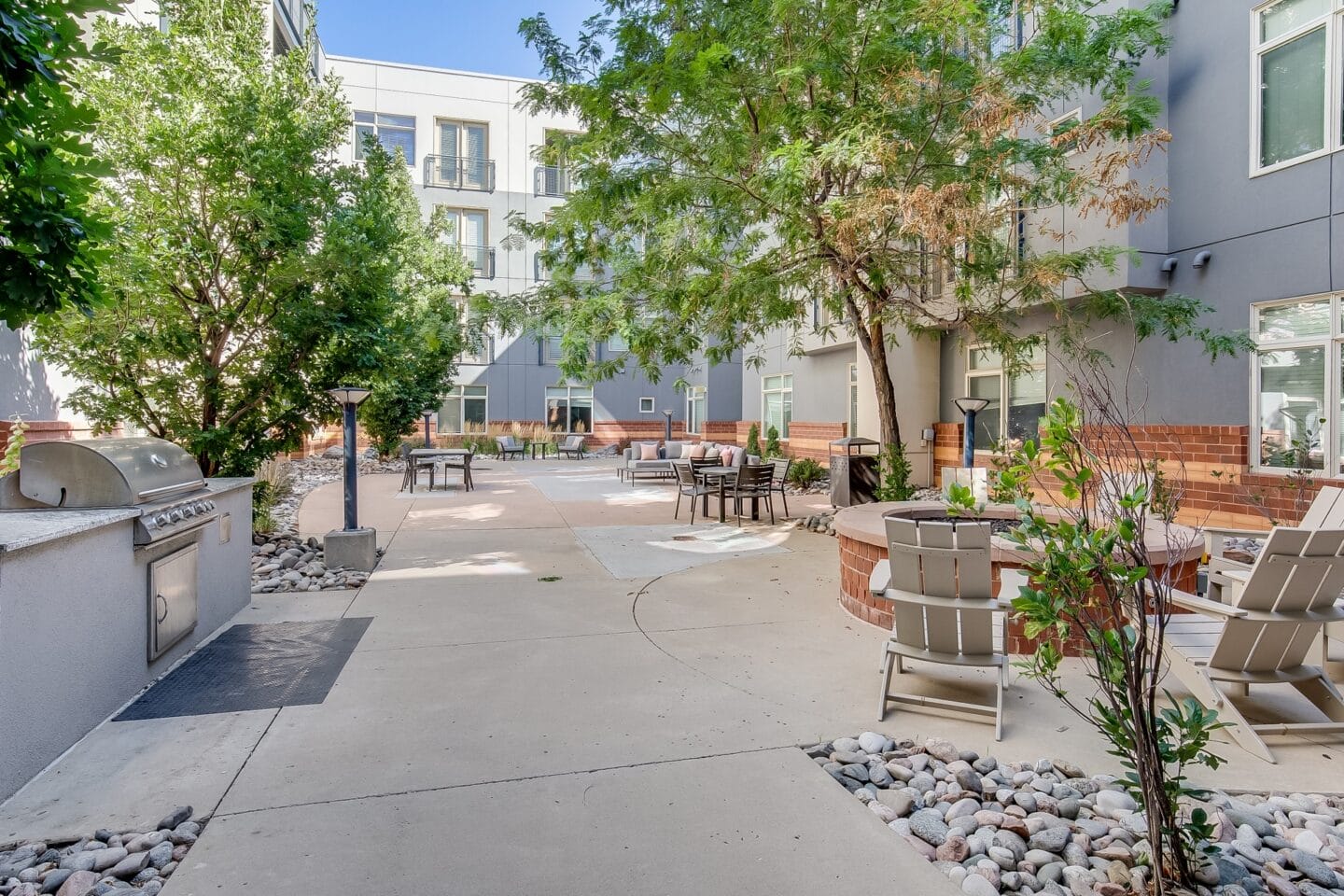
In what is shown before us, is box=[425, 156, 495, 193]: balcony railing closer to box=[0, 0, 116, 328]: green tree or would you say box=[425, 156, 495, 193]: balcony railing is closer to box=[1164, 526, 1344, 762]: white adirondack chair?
box=[0, 0, 116, 328]: green tree

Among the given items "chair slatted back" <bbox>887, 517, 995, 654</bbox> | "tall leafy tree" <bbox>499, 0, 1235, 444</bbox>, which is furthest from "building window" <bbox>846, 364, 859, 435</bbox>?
"chair slatted back" <bbox>887, 517, 995, 654</bbox>

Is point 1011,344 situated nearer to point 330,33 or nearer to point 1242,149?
point 1242,149

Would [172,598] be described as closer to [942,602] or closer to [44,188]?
[44,188]

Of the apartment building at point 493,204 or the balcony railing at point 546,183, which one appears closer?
the apartment building at point 493,204

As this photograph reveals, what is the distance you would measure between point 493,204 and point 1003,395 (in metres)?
20.2

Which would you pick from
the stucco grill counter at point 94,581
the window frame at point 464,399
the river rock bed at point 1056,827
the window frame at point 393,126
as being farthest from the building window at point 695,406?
the river rock bed at point 1056,827

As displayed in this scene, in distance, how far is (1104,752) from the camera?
3316 mm

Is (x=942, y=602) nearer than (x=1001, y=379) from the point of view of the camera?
Yes

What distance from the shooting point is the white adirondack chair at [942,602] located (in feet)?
12.3

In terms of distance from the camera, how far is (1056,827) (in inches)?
105

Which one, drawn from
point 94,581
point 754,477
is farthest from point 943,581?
point 754,477

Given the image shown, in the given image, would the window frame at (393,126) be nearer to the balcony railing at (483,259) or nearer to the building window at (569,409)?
the balcony railing at (483,259)

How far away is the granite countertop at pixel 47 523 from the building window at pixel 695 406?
22644 millimetres

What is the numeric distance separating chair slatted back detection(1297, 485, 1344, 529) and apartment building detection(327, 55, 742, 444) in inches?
813
